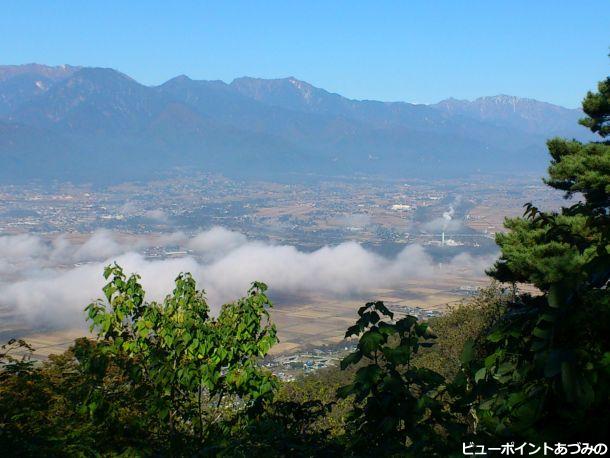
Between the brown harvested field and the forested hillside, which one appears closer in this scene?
the forested hillside

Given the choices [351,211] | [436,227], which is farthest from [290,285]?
[351,211]

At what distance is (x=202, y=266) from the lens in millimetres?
69875

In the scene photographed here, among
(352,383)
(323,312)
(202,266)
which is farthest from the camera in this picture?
(202,266)

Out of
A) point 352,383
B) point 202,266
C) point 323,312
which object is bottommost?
point 323,312

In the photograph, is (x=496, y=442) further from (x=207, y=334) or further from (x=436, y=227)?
(x=436, y=227)

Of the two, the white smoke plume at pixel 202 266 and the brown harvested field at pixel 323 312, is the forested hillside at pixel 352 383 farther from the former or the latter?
the white smoke plume at pixel 202 266

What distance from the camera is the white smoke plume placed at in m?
52.3

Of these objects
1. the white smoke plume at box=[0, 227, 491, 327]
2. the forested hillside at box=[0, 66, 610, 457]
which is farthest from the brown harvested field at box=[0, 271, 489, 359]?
the forested hillside at box=[0, 66, 610, 457]

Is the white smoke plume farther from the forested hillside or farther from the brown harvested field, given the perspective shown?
the forested hillside

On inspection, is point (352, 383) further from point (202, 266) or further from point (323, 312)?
point (202, 266)

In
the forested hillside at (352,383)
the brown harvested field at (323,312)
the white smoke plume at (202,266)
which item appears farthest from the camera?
the white smoke plume at (202,266)

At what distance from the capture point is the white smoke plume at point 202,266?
2060 inches

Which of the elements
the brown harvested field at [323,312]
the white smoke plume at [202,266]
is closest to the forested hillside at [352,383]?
the brown harvested field at [323,312]

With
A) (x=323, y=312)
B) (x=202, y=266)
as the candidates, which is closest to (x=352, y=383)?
(x=323, y=312)
